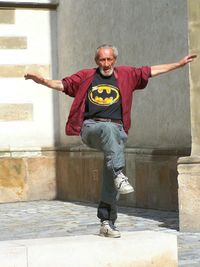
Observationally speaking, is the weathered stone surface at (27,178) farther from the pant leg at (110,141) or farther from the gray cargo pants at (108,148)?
the pant leg at (110,141)

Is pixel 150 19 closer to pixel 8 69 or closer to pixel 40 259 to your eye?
pixel 8 69

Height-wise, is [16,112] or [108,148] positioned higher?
[16,112]

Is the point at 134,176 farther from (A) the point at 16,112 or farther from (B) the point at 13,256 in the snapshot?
(B) the point at 13,256

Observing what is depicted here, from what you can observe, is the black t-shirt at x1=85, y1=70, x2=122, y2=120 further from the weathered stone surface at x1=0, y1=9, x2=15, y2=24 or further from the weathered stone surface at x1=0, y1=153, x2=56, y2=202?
the weathered stone surface at x1=0, y1=9, x2=15, y2=24

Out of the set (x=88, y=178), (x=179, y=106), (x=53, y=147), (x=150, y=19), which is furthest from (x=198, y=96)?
(x=53, y=147)

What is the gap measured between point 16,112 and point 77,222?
12.1 ft

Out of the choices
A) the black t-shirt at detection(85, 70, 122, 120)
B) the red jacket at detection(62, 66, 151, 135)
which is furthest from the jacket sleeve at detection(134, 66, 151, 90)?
the black t-shirt at detection(85, 70, 122, 120)

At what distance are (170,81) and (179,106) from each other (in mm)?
352

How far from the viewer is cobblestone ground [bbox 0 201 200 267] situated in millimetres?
6282

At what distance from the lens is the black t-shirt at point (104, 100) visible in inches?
196

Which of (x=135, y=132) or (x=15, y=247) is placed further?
(x=135, y=132)

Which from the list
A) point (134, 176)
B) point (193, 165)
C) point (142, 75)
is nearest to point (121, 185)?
point (142, 75)

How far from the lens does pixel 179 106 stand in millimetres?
8461

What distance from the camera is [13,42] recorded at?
449 inches
